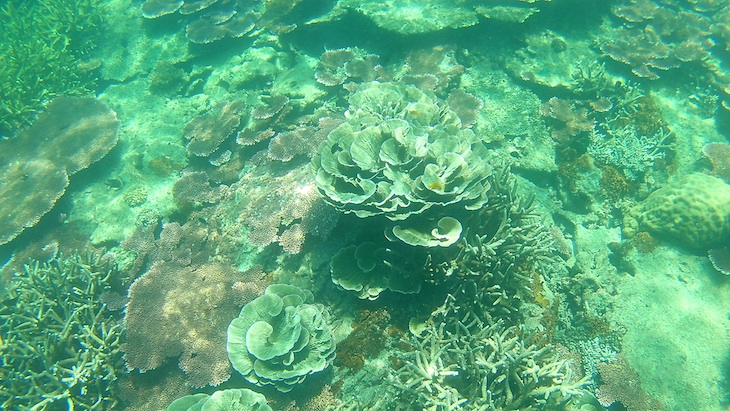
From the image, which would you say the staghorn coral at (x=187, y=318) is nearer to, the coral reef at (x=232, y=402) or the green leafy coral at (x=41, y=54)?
the coral reef at (x=232, y=402)

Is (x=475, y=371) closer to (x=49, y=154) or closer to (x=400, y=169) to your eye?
(x=400, y=169)

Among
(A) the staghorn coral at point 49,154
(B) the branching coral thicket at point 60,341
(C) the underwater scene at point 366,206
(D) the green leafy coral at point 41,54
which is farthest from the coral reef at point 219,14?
(B) the branching coral thicket at point 60,341

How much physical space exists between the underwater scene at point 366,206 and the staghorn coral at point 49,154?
5cm

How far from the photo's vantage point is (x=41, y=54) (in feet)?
28.9

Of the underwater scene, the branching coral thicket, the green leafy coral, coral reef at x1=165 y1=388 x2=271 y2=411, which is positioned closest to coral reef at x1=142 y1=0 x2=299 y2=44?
the underwater scene

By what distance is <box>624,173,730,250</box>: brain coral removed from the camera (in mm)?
5767

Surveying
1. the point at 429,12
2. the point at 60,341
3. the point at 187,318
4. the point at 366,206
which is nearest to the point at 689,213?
the point at 366,206

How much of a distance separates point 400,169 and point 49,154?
7084 mm

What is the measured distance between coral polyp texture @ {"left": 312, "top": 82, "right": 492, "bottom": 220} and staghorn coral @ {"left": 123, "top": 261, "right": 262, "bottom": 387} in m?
1.78

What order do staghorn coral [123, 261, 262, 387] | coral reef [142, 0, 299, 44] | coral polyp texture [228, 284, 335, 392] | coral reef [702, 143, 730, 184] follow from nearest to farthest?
coral polyp texture [228, 284, 335, 392] → staghorn coral [123, 261, 262, 387] → coral reef [702, 143, 730, 184] → coral reef [142, 0, 299, 44]

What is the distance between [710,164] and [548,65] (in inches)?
134

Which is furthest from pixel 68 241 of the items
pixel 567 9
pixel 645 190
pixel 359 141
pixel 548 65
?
pixel 567 9

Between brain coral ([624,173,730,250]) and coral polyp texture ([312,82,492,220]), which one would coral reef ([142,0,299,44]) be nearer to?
coral polyp texture ([312,82,492,220])

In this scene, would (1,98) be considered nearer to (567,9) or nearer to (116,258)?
(116,258)
